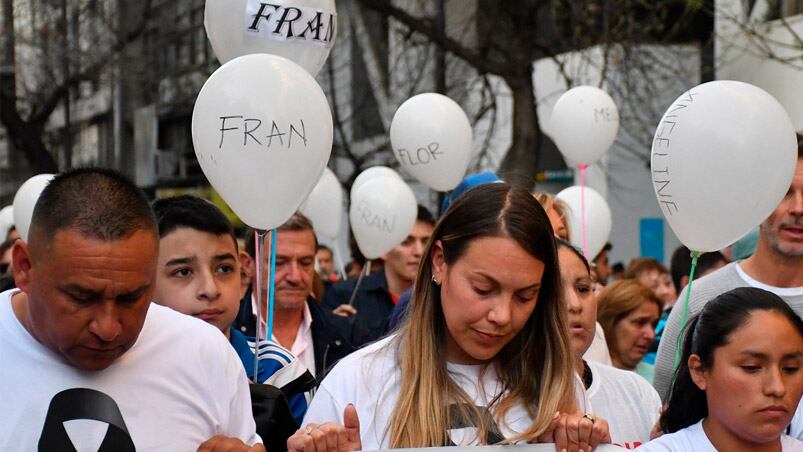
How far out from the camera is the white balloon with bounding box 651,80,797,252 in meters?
4.07

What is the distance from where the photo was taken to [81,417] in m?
2.72

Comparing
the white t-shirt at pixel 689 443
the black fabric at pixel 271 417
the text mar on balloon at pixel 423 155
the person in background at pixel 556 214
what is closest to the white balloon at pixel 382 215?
the text mar on balloon at pixel 423 155

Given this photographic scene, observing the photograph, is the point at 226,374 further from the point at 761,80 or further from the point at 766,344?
the point at 761,80

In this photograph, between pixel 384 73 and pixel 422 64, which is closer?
pixel 422 64

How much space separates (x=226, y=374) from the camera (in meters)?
2.98

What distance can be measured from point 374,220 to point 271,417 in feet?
13.7

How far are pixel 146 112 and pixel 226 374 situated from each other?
32491 millimetres

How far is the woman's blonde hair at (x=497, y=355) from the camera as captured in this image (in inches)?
120

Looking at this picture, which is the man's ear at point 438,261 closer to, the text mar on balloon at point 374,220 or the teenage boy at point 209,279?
the teenage boy at point 209,279

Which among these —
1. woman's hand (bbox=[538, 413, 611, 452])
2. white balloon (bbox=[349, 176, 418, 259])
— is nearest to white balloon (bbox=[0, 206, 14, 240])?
white balloon (bbox=[349, 176, 418, 259])

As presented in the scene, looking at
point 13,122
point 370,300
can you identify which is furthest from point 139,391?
point 13,122

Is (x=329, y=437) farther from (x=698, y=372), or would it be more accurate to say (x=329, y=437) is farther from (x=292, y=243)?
(x=292, y=243)

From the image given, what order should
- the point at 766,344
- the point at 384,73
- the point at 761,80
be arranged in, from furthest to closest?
the point at 384,73 < the point at 761,80 < the point at 766,344

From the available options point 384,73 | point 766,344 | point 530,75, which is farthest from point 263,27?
point 384,73
